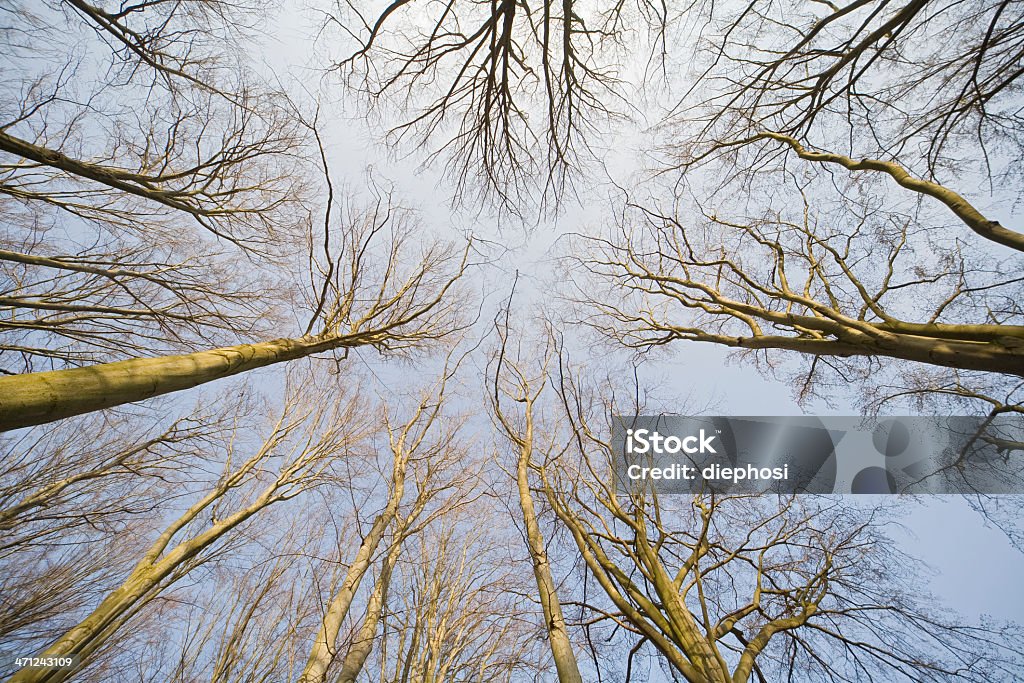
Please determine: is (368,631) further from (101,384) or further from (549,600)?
(101,384)

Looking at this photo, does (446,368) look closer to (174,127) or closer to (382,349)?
(382,349)

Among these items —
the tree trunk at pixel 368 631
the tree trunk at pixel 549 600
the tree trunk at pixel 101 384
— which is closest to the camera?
the tree trunk at pixel 101 384

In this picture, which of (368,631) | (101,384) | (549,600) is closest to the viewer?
(101,384)

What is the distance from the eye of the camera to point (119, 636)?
19.0ft

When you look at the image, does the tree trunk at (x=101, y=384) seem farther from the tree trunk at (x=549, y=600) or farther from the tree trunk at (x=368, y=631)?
the tree trunk at (x=549, y=600)

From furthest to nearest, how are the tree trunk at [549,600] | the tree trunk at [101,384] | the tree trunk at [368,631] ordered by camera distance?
the tree trunk at [368,631], the tree trunk at [549,600], the tree trunk at [101,384]

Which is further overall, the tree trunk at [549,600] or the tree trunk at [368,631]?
the tree trunk at [368,631]

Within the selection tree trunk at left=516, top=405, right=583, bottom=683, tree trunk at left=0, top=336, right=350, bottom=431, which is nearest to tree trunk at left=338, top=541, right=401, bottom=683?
tree trunk at left=516, top=405, right=583, bottom=683

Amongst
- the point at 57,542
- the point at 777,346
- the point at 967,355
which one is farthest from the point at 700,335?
the point at 57,542

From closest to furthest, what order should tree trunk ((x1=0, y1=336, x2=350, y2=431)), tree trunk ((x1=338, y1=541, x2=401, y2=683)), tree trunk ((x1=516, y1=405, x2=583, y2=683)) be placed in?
1. tree trunk ((x1=0, y1=336, x2=350, y2=431))
2. tree trunk ((x1=516, y1=405, x2=583, y2=683))
3. tree trunk ((x1=338, y1=541, x2=401, y2=683))

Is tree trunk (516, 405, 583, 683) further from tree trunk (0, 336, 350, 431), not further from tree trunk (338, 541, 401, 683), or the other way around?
tree trunk (0, 336, 350, 431)

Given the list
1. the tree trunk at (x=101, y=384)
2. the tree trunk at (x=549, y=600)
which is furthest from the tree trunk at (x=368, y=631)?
the tree trunk at (x=101, y=384)

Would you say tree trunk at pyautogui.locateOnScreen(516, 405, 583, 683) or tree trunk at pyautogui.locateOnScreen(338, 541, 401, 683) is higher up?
tree trunk at pyautogui.locateOnScreen(516, 405, 583, 683)

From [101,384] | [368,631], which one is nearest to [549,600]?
[368,631]
